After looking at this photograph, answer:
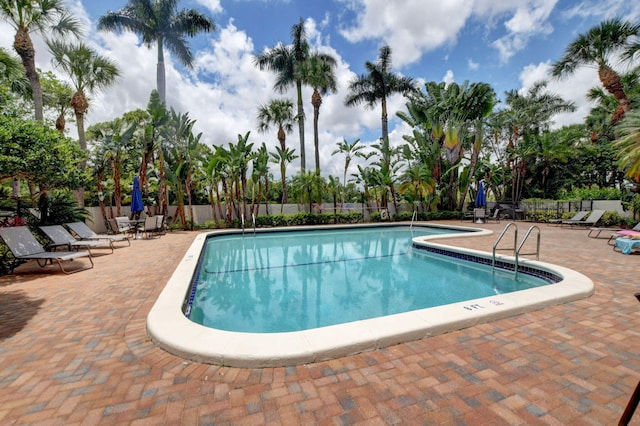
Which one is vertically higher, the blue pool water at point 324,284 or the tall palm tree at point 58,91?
the tall palm tree at point 58,91

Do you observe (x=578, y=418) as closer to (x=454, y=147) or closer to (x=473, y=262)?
(x=473, y=262)

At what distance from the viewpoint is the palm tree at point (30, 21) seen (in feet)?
32.3

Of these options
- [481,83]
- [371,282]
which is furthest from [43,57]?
[481,83]

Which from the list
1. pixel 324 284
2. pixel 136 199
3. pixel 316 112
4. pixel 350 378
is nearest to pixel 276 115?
pixel 316 112

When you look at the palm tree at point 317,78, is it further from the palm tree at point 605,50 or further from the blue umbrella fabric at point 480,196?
the palm tree at point 605,50

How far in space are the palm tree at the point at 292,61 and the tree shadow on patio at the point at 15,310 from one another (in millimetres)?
17968

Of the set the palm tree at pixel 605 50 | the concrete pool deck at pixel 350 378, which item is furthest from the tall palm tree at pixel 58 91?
the palm tree at pixel 605 50

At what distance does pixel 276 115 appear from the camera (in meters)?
22.0

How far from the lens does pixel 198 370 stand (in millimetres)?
2438

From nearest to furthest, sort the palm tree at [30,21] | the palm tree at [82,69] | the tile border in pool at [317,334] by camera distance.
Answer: the tile border in pool at [317,334]
the palm tree at [30,21]
the palm tree at [82,69]

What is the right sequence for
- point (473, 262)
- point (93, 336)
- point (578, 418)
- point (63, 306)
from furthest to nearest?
point (473, 262) < point (63, 306) < point (93, 336) < point (578, 418)

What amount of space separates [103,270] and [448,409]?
23.1 feet

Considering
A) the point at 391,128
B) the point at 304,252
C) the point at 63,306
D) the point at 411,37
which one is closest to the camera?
the point at 63,306

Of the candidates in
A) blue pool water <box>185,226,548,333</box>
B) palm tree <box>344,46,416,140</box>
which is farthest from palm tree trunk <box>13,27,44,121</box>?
palm tree <box>344,46,416,140</box>
